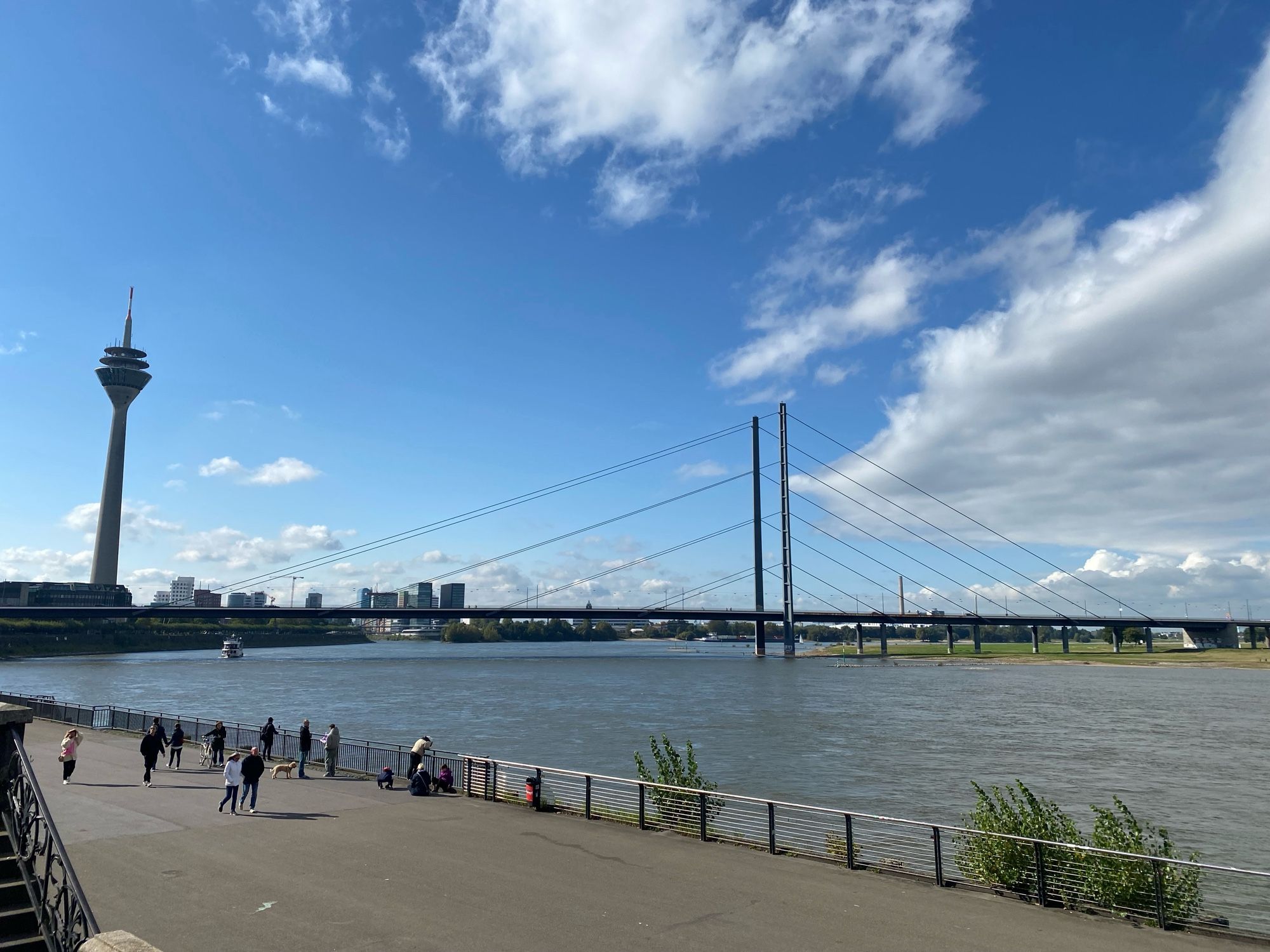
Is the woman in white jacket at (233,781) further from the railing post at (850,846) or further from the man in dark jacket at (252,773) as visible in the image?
the railing post at (850,846)

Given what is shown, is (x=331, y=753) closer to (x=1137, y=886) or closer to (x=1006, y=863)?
(x=1006, y=863)

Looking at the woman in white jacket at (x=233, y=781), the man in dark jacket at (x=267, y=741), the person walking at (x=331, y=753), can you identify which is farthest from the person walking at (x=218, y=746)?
the woman in white jacket at (x=233, y=781)

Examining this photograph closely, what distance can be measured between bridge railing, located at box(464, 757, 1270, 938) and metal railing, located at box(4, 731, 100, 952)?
8244 millimetres

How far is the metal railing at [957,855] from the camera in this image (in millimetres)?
10172

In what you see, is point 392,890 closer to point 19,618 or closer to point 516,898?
point 516,898

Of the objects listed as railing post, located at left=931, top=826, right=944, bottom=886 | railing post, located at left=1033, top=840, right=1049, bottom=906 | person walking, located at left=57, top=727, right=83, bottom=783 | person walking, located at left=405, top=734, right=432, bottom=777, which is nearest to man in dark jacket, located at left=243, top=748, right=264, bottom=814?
person walking, located at left=405, top=734, right=432, bottom=777

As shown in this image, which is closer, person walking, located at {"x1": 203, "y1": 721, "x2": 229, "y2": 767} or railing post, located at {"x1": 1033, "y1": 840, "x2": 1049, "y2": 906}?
railing post, located at {"x1": 1033, "y1": 840, "x2": 1049, "y2": 906}

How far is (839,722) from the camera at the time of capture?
4856 centimetres

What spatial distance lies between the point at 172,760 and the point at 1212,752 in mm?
40678

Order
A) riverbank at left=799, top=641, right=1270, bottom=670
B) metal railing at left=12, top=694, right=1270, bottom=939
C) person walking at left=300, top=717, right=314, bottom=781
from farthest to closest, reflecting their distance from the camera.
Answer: riverbank at left=799, top=641, right=1270, bottom=670
person walking at left=300, top=717, right=314, bottom=781
metal railing at left=12, top=694, right=1270, bottom=939

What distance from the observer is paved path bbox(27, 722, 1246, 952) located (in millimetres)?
8922

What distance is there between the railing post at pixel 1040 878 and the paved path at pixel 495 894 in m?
0.37

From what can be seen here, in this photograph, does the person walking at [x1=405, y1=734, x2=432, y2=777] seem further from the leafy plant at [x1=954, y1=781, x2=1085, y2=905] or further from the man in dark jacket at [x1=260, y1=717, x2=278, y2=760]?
the leafy plant at [x1=954, y1=781, x2=1085, y2=905]

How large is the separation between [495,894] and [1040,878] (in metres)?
6.59
